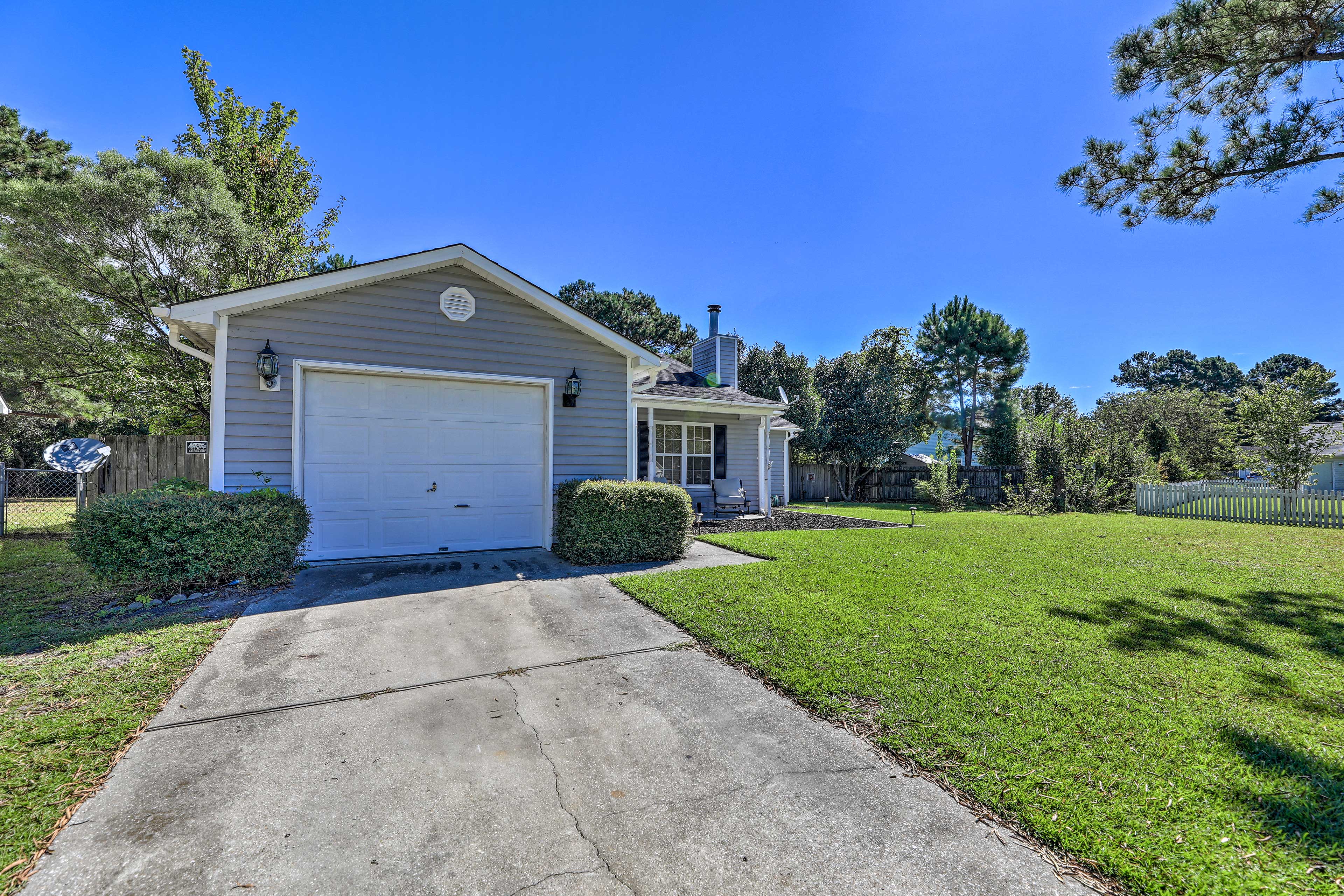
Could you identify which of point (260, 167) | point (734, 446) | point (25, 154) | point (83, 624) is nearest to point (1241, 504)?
point (734, 446)

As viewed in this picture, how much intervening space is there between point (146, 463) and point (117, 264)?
4389 mm

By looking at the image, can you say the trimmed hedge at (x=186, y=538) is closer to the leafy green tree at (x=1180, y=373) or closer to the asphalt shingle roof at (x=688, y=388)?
the asphalt shingle roof at (x=688, y=388)

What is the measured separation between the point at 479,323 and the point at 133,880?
6164mm

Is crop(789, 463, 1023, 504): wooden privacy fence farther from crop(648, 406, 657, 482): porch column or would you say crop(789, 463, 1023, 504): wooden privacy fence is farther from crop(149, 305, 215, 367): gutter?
crop(149, 305, 215, 367): gutter

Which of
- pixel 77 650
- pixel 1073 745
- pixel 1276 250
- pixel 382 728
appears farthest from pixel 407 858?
pixel 1276 250

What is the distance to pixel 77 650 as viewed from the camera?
357 cm

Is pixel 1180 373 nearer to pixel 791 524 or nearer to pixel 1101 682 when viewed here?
pixel 791 524

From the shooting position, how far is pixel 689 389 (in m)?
13.7

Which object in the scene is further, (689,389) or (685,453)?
(689,389)

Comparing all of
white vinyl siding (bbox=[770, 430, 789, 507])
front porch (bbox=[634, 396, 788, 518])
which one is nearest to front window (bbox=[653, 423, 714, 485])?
front porch (bbox=[634, 396, 788, 518])

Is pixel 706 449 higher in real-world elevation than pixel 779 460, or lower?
higher

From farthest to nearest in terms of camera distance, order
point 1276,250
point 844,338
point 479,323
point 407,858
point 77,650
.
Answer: point 844,338
point 1276,250
point 479,323
point 77,650
point 407,858

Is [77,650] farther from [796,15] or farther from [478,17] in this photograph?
[796,15]

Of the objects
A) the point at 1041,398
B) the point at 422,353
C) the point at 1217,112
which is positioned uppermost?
the point at 1041,398
